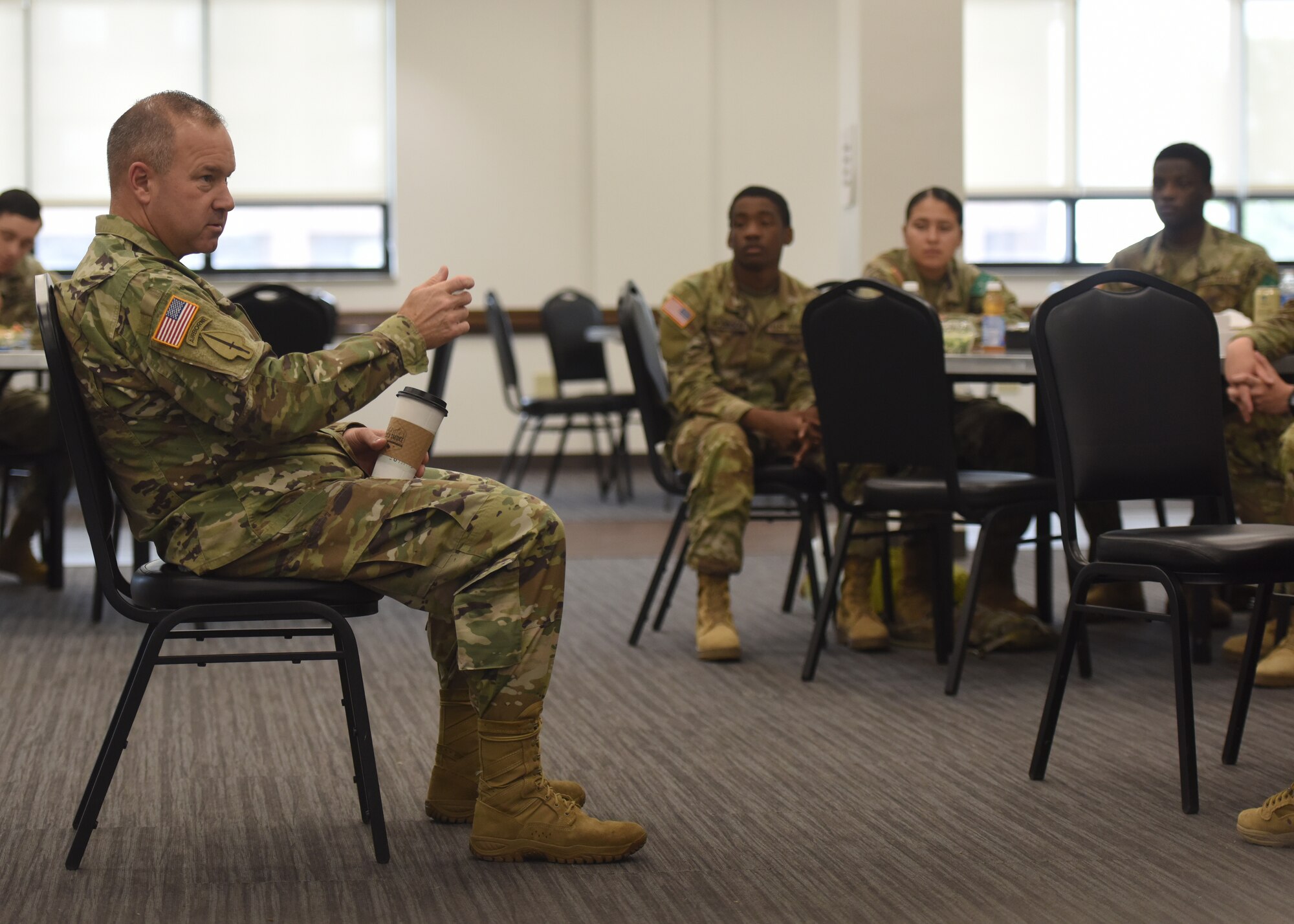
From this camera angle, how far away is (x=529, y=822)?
1937 mm

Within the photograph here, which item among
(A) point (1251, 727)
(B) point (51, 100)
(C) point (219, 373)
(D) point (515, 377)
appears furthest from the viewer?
(B) point (51, 100)

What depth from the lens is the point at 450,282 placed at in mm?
1947

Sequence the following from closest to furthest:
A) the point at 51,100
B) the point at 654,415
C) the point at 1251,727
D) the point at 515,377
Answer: the point at 1251,727
the point at 654,415
the point at 515,377
the point at 51,100

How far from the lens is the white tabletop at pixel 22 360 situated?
12.3 ft

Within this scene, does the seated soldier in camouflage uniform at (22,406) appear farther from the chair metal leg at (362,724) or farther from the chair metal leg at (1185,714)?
the chair metal leg at (1185,714)

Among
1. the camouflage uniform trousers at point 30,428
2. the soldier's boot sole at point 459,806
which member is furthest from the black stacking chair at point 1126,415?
the camouflage uniform trousers at point 30,428

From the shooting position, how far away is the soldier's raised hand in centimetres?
189

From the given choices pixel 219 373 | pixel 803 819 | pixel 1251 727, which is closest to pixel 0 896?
pixel 219 373

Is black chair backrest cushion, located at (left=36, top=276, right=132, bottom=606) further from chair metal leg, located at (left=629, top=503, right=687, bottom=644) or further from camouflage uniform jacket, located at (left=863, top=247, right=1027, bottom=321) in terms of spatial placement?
camouflage uniform jacket, located at (left=863, top=247, right=1027, bottom=321)

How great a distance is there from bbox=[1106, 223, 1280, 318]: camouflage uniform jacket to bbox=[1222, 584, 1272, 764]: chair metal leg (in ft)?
5.01

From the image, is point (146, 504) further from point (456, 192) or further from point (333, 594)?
point (456, 192)

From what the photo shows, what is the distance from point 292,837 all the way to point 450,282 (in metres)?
0.85

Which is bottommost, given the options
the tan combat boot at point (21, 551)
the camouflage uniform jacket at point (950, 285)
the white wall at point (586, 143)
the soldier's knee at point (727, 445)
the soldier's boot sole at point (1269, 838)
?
the soldier's boot sole at point (1269, 838)

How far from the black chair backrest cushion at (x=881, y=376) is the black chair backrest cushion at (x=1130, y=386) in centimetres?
62
